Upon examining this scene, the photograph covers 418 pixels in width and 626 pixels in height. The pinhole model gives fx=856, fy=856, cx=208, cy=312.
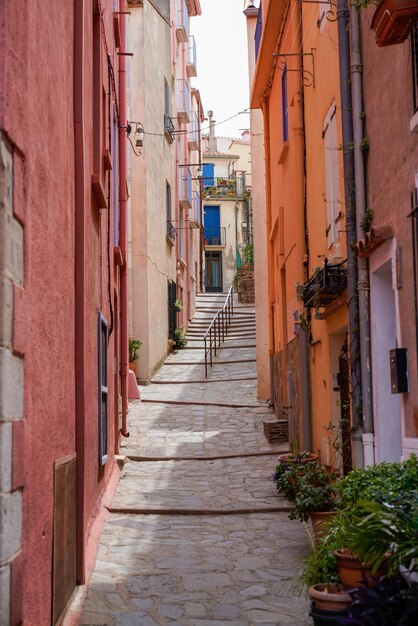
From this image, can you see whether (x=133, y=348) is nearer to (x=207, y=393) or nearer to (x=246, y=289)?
(x=207, y=393)

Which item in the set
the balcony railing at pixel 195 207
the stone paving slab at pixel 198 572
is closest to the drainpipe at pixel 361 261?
the stone paving slab at pixel 198 572

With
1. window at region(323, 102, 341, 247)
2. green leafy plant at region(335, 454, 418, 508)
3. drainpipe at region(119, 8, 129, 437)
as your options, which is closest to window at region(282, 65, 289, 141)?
drainpipe at region(119, 8, 129, 437)

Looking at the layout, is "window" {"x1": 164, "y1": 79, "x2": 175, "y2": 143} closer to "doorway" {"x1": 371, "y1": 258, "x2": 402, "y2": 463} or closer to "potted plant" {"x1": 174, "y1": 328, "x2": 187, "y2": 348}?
"potted plant" {"x1": 174, "y1": 328, "x2": 187, "y2": 348}

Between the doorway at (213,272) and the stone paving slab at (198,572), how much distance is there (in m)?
34.0

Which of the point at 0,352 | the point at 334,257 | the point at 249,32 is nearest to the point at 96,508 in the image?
the point at 334,257

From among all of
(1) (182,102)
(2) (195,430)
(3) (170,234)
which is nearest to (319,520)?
(2) (195,430)

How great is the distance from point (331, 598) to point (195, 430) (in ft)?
31.3

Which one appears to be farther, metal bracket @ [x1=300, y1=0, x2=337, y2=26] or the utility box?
metal bracket @ [x1=300, y1=0, x2=337, y2=26]

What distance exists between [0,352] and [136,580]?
395 cm

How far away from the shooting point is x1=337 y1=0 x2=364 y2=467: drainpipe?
7.75 metres

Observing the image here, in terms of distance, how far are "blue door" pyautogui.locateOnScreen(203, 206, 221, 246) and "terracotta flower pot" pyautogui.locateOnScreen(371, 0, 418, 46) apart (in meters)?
37.6

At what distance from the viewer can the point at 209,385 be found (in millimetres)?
19234

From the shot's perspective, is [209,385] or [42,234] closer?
[42,234]

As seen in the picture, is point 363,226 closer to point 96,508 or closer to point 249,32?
point 96,508
